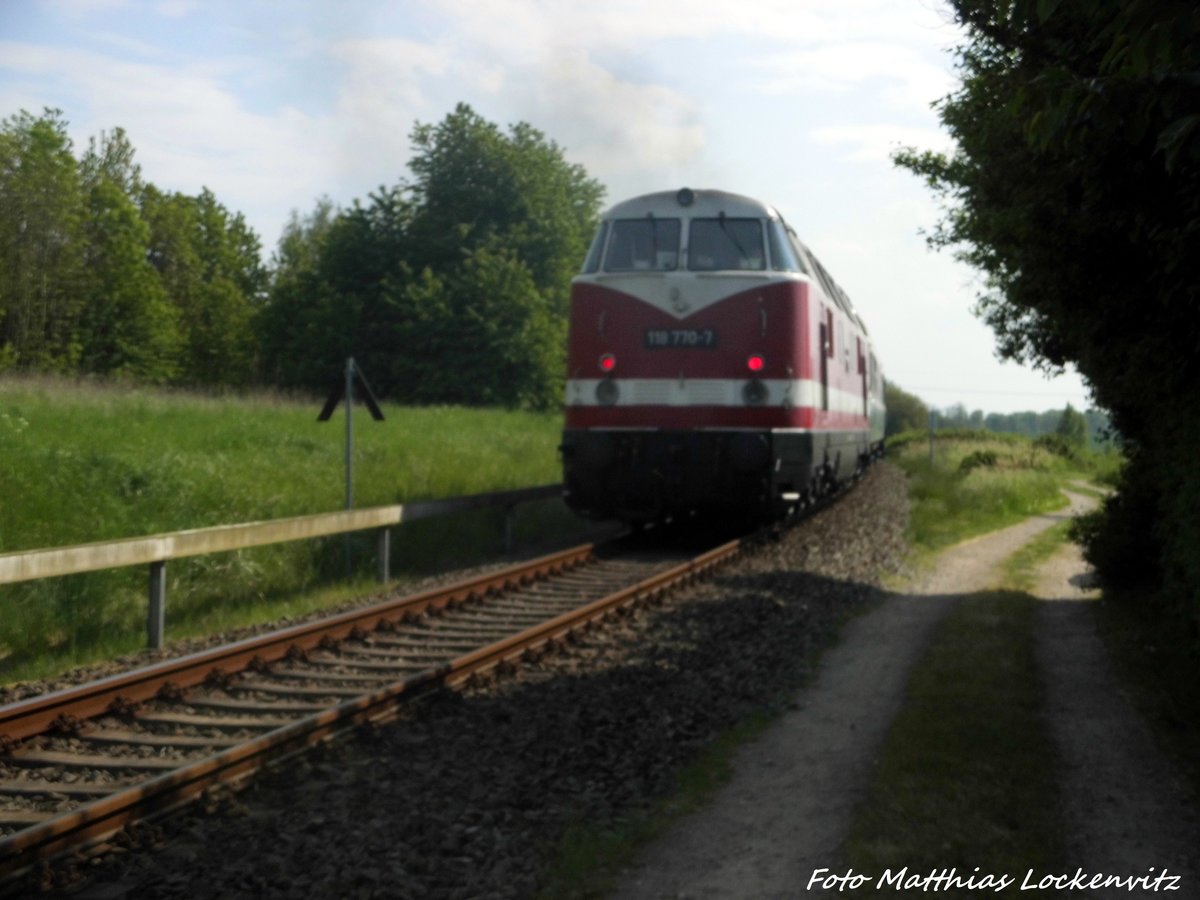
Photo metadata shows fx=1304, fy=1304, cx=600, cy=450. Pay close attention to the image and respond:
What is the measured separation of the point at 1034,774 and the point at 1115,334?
272 cm

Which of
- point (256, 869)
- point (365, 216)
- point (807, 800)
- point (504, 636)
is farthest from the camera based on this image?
point (365, 216)

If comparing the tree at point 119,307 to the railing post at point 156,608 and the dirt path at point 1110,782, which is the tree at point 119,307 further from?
the dirt path at point 1110,782

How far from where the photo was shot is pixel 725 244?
15180 mm

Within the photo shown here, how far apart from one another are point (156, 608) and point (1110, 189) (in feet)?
23.6

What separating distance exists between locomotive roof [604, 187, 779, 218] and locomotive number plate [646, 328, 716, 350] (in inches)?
59.2

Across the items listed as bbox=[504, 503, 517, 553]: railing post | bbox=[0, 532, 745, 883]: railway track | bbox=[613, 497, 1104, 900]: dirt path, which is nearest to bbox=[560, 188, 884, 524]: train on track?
bbox=[504, 503, 517, 553]: railing post

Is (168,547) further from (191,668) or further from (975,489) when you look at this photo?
(975,489)

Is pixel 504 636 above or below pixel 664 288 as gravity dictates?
below

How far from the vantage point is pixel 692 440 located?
1473 centimetres

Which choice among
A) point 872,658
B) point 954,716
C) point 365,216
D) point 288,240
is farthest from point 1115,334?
point 288,240

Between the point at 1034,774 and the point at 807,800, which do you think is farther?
the point at 1034,774

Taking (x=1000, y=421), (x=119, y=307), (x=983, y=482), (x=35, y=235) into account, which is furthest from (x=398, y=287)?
(x=1000, y=421)

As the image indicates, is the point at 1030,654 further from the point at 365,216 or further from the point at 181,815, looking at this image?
the point at 365,216

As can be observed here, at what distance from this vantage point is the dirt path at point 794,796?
519 centimetres
